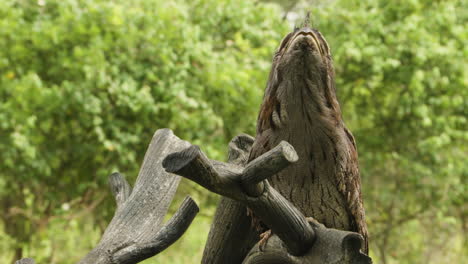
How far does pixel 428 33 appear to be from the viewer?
18.4 feet

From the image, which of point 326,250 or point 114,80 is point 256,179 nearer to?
point 326,250

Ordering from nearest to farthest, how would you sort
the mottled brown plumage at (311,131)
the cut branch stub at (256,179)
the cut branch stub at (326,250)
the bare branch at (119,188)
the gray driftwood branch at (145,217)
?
the cut branch stub at (256,179)
the cut branch stub at (326,250)
the mottled brown plumage at (311,131)
the gray driftwood branch at (145,217)
the bare branch at (119,188)

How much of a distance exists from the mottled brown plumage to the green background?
3.11 m

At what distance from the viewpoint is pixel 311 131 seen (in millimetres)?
1431

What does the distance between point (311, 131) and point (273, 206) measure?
265 millimetres

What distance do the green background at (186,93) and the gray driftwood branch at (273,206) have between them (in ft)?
10.8

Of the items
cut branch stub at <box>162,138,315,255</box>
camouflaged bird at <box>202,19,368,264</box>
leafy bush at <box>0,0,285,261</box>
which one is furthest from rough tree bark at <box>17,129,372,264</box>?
leafy bush at <box>0,0,285,261</box>

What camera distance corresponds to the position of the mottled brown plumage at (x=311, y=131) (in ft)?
4.63

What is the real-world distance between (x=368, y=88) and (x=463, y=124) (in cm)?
98

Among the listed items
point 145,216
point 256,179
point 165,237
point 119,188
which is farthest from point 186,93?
point 256,179

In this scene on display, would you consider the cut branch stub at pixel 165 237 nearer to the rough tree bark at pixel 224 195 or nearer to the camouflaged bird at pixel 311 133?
the rough tree bark at pixel 224 195

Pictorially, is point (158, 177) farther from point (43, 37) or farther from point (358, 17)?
point (358, 17)

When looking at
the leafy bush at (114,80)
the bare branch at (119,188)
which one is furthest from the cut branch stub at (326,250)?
the leafy bush at (114,80)

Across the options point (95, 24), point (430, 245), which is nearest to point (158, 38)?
point (95, 24)
